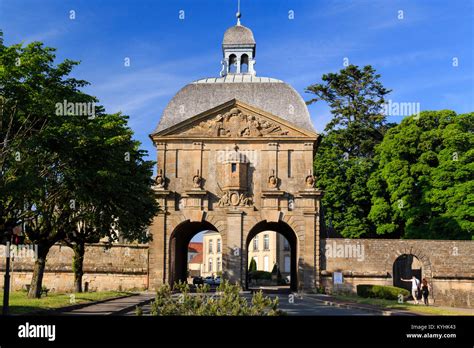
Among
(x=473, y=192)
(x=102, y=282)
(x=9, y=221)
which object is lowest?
(x=102, y=282)

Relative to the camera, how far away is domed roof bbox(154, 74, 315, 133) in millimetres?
47094

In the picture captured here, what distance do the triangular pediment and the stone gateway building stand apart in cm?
7

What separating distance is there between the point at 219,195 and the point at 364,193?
17392mm

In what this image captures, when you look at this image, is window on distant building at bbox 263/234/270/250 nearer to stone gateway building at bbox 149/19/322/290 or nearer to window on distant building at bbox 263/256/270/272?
window on distant building at bbox 263/256/270/272

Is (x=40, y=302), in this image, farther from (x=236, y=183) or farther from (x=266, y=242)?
(x=266, y=242)

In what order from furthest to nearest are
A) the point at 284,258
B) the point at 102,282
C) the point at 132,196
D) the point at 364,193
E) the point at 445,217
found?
the point at 284,258
the point at 364,193
the point at 445,217
the point at 102,282
the point at 132,196

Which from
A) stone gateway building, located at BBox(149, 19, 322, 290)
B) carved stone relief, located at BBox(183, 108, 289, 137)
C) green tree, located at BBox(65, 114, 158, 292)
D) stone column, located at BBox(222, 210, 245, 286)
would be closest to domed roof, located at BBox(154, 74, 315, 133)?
stone gateway building, located at BBox(149, 19, 322, 290)

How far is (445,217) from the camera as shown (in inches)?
1896

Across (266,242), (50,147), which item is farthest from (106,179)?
(266,242)

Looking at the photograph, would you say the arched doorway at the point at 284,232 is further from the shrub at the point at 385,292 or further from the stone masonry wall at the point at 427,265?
the shrub at the point at 385,292

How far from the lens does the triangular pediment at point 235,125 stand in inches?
1796
